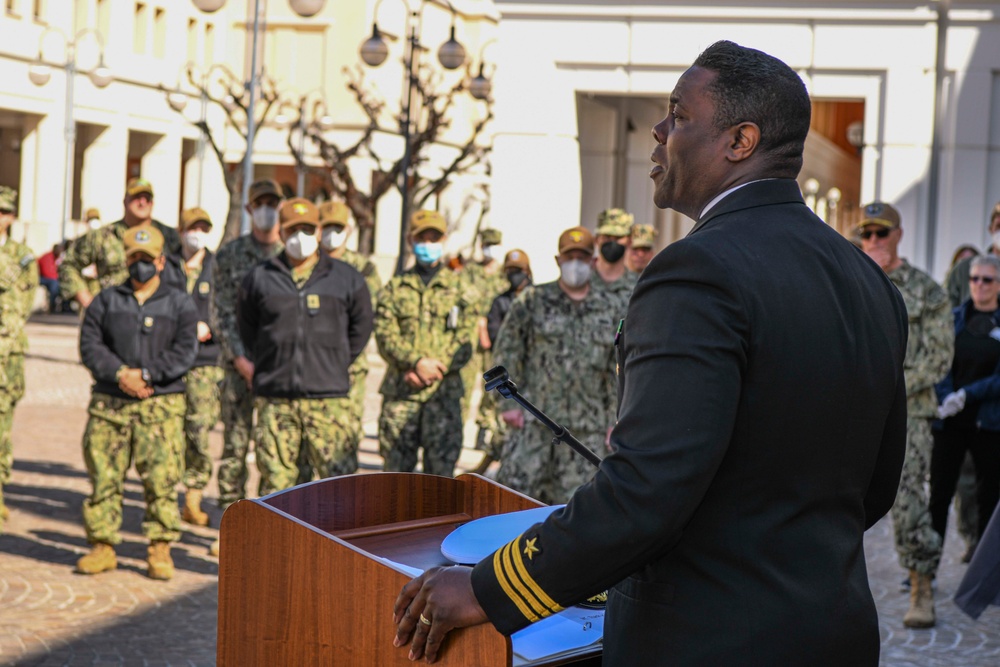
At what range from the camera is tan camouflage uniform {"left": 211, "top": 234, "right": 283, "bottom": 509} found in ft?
30.2

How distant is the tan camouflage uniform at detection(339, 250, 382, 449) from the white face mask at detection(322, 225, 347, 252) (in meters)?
0.14

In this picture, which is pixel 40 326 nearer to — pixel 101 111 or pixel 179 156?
pixel 101 111

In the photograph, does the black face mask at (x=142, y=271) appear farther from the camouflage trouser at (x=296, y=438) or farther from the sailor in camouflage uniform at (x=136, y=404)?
the camouflage trouser at (x=296, y=438)

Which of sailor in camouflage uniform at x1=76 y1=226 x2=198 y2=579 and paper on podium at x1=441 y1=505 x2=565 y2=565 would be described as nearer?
paper on podium at x1=441 y1=505 x2=565 y2=565

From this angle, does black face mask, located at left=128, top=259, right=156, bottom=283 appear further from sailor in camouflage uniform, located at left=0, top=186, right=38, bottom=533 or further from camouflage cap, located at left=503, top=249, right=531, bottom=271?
camouflage cap, located at left=503, top=249, right=531, bottom=271

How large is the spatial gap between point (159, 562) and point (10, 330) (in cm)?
211

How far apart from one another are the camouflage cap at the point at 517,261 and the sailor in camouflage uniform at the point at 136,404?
5.64m

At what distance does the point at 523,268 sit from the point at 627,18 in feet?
9.57

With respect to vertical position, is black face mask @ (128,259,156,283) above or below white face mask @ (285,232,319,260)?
below

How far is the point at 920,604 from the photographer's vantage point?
764cm

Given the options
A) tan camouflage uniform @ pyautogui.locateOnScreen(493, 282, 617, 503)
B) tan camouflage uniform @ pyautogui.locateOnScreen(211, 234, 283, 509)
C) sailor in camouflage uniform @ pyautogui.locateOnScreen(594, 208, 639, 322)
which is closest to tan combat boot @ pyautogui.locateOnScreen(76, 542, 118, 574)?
tan camouflage uniform @ pyautogui.locateOnScreen(211, 234, 283, 509)

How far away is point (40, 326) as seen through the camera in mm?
28359

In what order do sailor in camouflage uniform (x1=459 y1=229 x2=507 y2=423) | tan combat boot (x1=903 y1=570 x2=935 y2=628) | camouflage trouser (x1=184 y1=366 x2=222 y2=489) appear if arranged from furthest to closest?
sailor in camouflage uniform (x1=459 y1=229 x2=507 y2=423)
camouflage trouser (x1=184 y1=366 x2=222 y2=489)
tan combat boot (x1=903 y1=570 x2=935 y2=628)

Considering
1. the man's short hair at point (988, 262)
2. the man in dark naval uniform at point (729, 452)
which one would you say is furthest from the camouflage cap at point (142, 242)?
the man in dark naval uniform at point (729, 452)
